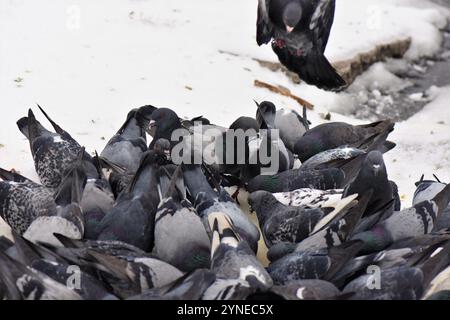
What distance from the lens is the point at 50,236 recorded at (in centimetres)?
314

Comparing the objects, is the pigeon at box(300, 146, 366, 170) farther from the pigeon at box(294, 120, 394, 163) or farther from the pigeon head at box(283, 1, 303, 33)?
the pigeon head at box(283, 1, 303, 33)

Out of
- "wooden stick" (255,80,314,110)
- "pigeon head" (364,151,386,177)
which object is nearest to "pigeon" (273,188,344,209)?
"pigeon head" (364,151,386,177)

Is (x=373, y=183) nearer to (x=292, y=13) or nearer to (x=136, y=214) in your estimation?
(x=136, y=214)

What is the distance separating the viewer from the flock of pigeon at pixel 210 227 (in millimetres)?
2885

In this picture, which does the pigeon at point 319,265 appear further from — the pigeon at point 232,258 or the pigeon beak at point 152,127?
the pigeon beak at point 152,127

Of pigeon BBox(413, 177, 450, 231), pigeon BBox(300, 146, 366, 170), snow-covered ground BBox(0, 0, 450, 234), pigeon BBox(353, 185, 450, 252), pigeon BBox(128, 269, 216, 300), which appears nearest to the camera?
pigeon BBox(128, 269, 216, 300)

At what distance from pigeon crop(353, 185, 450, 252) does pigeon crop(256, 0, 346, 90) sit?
1.36m

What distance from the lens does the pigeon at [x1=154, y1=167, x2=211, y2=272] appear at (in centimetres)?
312

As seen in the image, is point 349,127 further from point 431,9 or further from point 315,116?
point 431,9

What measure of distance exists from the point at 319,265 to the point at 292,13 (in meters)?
1.72

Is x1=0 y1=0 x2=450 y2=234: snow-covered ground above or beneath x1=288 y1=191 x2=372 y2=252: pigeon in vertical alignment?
beneath

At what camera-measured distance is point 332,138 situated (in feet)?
13.5
